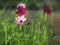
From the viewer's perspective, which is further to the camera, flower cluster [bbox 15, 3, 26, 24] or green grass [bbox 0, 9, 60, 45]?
flower cluster [bbox 15, 3, 26, 24]

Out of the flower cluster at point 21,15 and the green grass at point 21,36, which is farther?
the flower cluster at point 21,15

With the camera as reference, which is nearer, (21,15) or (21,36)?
(21,36)

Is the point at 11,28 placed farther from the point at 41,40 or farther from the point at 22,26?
the point at 41,40

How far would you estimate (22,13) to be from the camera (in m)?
4.22

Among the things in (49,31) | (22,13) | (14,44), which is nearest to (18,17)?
(22,13)

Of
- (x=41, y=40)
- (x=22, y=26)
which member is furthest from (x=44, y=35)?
(x=22, y=26)

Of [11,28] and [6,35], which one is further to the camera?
[11,28]

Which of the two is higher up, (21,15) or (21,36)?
(21,15)

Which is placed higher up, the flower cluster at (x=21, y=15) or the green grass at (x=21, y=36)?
the flower cluster at (x=21, y=15)

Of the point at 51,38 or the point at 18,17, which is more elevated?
the point at 18,17

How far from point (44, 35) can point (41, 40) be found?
Answer: 0.24ft

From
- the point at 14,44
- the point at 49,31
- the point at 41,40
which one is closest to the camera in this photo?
the point at 14,44

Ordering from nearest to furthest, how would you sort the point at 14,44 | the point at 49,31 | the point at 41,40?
the point at 14,44 < the point at 41,40 < the point at 49,31

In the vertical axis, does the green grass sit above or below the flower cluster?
below
